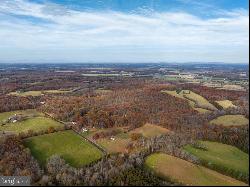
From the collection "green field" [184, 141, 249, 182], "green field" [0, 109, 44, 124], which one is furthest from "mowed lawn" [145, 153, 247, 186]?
"green field" [0, 109, 44, 124]

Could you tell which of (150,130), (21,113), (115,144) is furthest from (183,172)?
(21,113)

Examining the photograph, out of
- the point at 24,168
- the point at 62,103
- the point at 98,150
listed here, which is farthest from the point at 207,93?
the point at 24,168

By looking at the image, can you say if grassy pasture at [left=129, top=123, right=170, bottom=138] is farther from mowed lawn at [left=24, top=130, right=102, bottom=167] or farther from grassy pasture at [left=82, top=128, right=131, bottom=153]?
mowed lawn at [left=24, top=130, right=102, bottom=167]

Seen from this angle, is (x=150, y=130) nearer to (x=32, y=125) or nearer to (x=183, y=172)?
(x=32, y=125)

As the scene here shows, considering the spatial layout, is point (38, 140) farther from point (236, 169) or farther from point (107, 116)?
point (236, 169)

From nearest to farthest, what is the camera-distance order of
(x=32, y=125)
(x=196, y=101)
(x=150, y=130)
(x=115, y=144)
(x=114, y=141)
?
(x=115, y=144) < (x=114, y=141) < (x=150, y=130) < (x=32, y=125) < (x=196, y=101)
